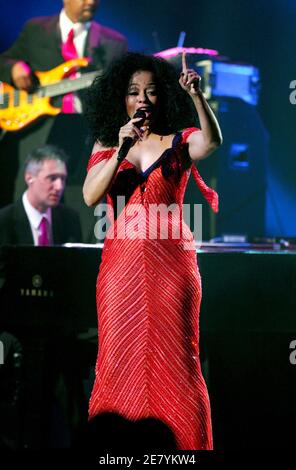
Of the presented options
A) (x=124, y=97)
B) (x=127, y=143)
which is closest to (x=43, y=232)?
(x=124, y=97)

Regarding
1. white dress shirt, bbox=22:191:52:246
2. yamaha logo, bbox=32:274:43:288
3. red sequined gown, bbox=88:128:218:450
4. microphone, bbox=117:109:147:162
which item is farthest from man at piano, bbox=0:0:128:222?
microphone, bbox=117:109:147:162

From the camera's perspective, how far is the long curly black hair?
289 centimetres

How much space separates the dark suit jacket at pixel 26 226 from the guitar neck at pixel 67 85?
0.86 metres

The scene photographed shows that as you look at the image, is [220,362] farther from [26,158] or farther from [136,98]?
[26,158]

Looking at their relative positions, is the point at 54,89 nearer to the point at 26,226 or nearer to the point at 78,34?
the point at 78,34

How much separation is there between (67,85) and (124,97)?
2.70 meters

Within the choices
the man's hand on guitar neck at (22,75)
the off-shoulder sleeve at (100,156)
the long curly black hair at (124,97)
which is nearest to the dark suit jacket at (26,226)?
the man's hand on guitar neck at (22,75)

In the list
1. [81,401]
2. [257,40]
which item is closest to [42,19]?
[257,40]

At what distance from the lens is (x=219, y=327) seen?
3637 millimetres

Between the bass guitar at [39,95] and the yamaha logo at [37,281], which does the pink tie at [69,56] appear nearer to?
the bass guitar at [39,95]

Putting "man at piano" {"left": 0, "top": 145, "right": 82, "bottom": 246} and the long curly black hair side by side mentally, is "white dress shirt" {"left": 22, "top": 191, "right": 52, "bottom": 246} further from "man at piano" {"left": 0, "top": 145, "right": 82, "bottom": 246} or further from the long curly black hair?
the long curly black hair

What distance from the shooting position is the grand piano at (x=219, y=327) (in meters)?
3.60

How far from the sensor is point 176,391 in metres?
2.75
